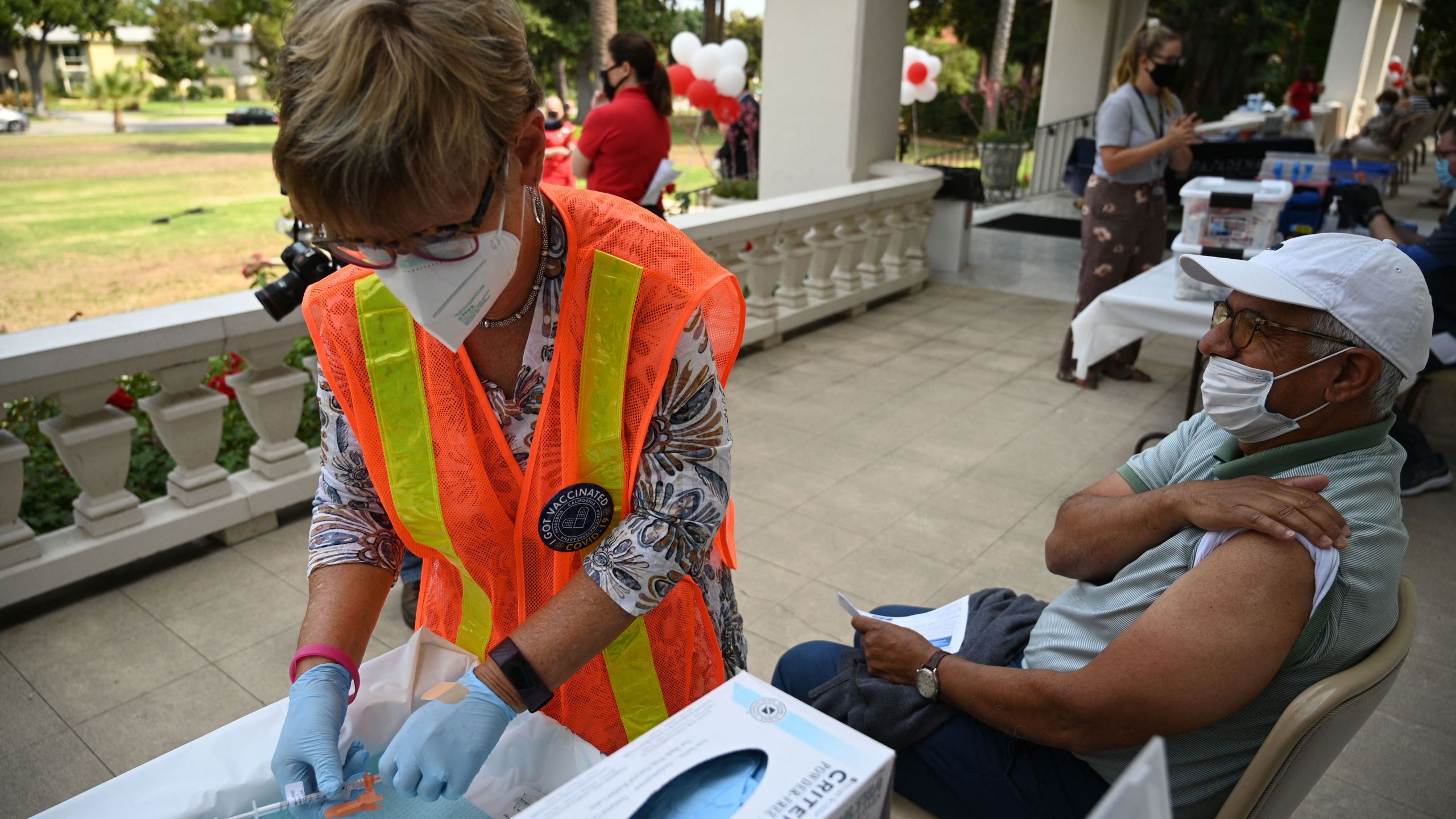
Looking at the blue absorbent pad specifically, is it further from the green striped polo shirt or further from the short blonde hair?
the green striped polo shirt

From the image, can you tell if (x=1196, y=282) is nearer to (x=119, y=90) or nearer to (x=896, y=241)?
(x=896, y=241)

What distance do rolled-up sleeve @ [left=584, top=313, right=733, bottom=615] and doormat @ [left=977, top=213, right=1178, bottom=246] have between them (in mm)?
9168

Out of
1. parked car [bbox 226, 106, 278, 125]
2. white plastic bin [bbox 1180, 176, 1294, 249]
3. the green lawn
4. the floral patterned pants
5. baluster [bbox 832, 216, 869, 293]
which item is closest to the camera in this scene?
white plastic bin [bbox 1180, 176, 1294, 249]

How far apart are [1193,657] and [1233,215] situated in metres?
3.12

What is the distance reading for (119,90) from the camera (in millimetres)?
27172

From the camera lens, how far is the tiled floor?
2383 mm

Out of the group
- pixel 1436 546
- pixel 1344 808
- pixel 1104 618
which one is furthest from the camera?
pixel 1436 546

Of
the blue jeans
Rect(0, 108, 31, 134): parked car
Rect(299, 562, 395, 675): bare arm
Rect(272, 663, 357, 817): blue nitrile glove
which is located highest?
Rect(299, 562, 395, 675): bare arm

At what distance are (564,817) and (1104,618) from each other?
989 millimetres

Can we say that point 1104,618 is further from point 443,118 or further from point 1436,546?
point 1436,546

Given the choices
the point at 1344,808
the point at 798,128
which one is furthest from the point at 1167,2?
the point at 1344,808

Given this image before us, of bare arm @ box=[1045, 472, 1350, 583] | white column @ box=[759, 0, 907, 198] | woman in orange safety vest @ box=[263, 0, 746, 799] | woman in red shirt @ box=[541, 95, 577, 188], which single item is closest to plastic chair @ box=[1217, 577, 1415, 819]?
bare arm @ box=[1045, 472, 1350, 583]

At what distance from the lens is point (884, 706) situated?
1603 millimetres

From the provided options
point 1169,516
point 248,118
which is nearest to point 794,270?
point 1169,516
